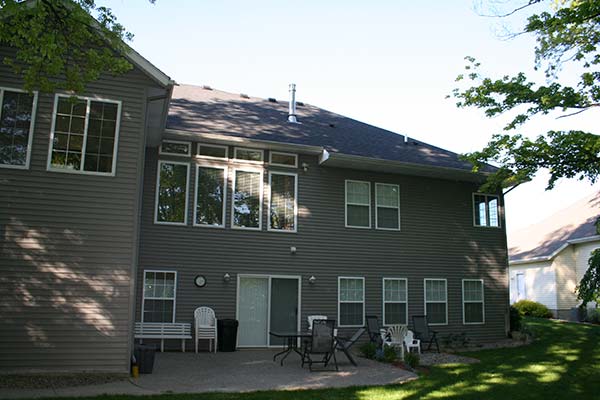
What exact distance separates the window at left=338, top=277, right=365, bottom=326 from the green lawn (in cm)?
299

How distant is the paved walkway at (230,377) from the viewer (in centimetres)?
795

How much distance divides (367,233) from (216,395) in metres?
8.03

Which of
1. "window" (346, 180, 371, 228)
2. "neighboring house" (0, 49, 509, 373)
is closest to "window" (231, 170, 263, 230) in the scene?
"neighboring house" (0, 49, 509, 373)

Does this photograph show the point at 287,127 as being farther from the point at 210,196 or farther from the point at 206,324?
the point at 206,324

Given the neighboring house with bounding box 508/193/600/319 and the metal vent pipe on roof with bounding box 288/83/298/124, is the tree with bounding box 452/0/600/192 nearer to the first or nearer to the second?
the metal vent pipe on roof with bounding box 288/83/298/124

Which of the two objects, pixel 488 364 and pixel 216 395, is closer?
pixel 216 395

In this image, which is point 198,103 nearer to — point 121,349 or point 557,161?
point 121,349

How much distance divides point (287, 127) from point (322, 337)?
7.03 m

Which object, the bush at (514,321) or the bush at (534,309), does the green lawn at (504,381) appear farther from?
the bush at (534,309)

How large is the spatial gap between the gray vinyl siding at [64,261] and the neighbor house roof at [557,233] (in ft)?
61.6

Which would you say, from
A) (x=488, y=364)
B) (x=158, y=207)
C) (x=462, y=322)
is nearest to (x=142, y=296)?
(x=158, y=207)

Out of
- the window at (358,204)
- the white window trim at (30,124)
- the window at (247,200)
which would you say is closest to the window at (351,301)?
the window at (358,204)

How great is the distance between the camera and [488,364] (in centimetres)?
1120

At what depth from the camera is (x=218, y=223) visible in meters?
13.3
